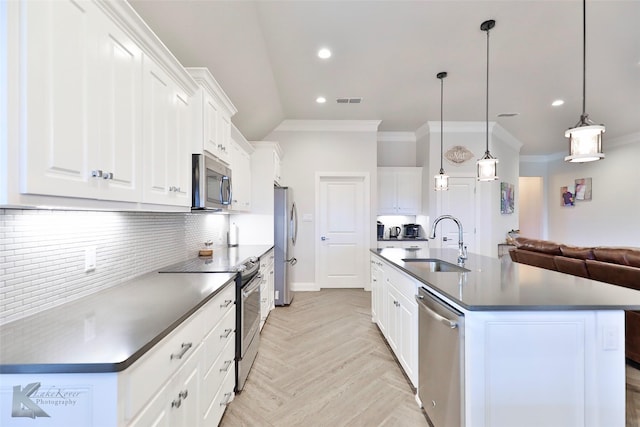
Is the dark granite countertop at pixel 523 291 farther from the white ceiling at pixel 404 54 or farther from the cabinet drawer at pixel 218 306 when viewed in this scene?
the white ceiling at pixel 404 54

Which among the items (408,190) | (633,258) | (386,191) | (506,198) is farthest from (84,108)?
(506,198)

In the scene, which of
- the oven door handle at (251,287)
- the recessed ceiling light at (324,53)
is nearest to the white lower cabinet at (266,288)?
the oven door handle at (251,287)

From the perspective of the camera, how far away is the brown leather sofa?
2.42m

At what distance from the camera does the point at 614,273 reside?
255cm

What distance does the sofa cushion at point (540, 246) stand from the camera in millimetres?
3454

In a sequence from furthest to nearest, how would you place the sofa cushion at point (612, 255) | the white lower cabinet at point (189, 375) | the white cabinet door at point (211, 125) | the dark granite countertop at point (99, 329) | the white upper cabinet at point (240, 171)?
the white upper cabinet at point (240, 171) → the sofa cushion at point (612, 255) → the white cabinet door at point (211, 125) → the white lower cabinet at point (189, 375) → the dark granite countertop at point (99, 329)

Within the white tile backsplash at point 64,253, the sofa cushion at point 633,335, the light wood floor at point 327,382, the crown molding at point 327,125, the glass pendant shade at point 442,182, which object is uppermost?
the crown molding at point 327,125

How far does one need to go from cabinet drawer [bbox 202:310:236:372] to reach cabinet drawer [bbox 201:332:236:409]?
33mm

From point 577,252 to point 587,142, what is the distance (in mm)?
1784

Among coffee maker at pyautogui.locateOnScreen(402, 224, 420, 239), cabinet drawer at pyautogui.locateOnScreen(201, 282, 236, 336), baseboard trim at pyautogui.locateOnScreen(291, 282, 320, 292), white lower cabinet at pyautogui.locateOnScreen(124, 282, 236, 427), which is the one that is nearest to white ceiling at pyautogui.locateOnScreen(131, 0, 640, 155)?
cabinet drawer at pyautogui.locateOnScreen(201, 282, 236, 336)

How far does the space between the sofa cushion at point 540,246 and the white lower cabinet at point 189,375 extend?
378cm

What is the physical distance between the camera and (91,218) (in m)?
1.56

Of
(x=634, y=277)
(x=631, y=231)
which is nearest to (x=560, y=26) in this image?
(x=634, y=277)

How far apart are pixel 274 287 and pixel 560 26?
4.43 metres
